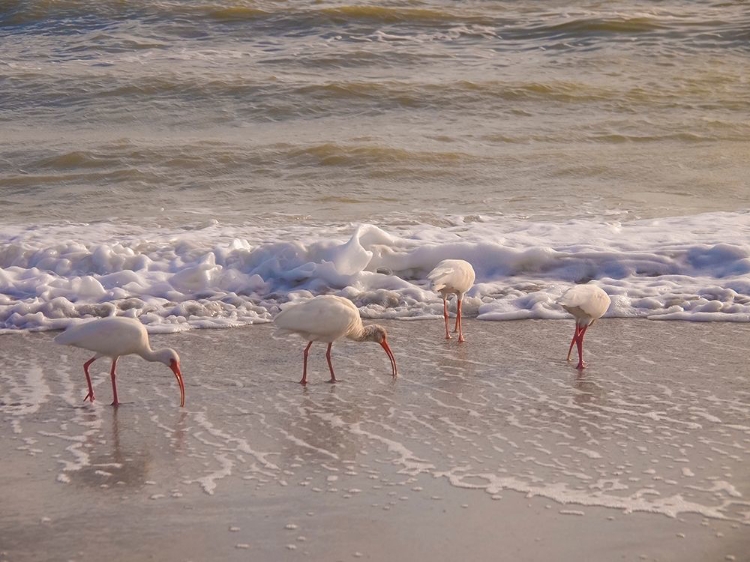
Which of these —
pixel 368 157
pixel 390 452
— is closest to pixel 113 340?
pixel 390 452

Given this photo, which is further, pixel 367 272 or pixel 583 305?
pixel 367 272

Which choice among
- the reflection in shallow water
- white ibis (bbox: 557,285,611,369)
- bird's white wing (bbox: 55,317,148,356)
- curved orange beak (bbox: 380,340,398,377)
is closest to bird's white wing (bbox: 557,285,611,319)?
white ibis (bbox: 557,285,611,369)

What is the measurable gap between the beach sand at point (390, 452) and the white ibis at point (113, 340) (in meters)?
0.19

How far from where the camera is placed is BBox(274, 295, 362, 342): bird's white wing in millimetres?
6504

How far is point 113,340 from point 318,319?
1.22 meters

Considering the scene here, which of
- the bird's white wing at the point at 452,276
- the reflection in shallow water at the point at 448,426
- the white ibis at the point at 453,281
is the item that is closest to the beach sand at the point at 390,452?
the reflection in shallow water at the point at 448,426

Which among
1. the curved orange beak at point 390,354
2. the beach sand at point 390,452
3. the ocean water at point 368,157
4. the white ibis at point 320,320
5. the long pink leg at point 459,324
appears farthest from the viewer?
the ocean water at point 368,157

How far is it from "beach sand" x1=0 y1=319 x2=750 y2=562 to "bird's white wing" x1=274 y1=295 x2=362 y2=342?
0.29 m

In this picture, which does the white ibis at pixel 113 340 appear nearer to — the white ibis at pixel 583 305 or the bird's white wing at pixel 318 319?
the bird's white wing at pixel 318 319

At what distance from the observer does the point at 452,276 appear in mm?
7688

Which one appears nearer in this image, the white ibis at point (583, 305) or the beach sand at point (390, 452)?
the beach sand at point (390, 452)

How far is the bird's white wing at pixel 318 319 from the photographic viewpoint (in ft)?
21.3

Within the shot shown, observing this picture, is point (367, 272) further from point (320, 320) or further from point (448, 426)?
point (448, 426)

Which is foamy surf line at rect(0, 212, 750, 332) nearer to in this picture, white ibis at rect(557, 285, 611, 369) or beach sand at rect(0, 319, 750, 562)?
beach sand at rect(0, 319, 750, 562)
